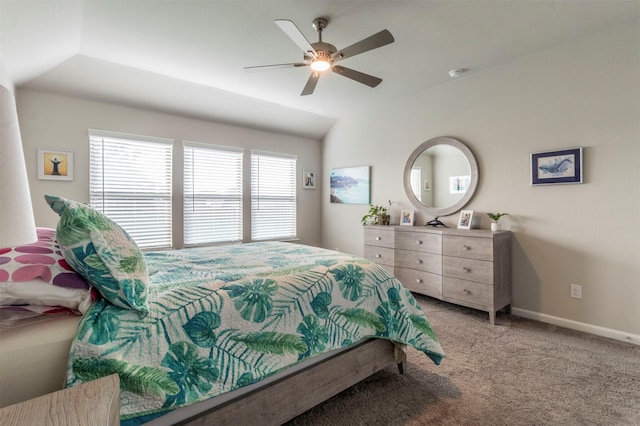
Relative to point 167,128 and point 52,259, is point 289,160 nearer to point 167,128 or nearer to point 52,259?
point 167,128

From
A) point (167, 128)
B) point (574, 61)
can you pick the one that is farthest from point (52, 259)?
point (574, 61)

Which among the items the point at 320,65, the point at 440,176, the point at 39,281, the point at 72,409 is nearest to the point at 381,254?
the point at 440,176

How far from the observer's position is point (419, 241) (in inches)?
139

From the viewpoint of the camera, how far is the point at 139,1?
85.2 inches

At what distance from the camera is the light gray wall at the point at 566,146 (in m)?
2.57

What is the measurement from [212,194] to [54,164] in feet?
5.69

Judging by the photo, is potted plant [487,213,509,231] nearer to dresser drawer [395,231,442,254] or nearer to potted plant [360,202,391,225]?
dresser drawer [395,231,442,254]

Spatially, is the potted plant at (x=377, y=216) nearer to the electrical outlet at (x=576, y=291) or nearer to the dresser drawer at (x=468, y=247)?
the dresser drawer at (x=468, y=247)

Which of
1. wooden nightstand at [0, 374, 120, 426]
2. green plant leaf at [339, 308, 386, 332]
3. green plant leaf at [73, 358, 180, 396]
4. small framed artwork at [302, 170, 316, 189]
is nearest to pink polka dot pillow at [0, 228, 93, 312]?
A: green plant leaf at [73, 358, 180, 396]

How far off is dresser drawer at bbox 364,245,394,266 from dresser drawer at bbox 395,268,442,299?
173 mm

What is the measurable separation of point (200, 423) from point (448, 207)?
10.9 ft

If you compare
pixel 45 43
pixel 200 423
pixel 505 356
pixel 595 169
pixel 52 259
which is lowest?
pixel 505 356

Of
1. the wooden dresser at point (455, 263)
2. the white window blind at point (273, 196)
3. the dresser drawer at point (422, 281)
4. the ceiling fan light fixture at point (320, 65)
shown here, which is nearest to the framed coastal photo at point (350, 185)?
the white window blind at point (273, 196)

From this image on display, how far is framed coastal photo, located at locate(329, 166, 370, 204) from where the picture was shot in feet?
15.5
